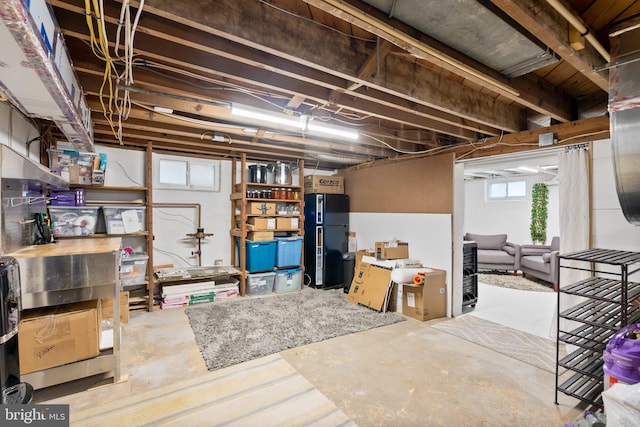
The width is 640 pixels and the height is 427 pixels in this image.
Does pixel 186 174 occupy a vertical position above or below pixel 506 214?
above

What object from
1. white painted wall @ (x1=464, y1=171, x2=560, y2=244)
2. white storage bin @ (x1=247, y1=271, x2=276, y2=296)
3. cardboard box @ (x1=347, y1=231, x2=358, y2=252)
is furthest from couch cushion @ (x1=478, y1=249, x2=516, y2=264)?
white storage bin @ (x1=247, y1=271, x2=276, y2=296)

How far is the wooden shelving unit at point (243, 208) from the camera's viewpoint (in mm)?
4668

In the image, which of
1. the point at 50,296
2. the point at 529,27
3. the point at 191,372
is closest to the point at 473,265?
the point at 529,27

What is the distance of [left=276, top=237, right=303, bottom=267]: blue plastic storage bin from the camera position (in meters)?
4.88

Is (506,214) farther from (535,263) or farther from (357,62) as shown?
(357,62)

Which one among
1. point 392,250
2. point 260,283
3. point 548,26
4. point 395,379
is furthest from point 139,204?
point 548,26

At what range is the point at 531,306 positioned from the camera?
4.29 m

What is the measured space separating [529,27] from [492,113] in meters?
1.59

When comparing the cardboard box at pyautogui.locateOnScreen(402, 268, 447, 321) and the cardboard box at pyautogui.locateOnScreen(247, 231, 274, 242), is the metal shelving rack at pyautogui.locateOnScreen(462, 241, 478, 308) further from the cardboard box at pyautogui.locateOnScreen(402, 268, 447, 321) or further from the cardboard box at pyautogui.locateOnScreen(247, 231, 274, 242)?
the cardboard box at pyautogui.locateOnScreen(247, 231, 274, 242)

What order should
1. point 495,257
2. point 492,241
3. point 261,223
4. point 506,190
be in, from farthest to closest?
1. point 506,190
2. point 492,241
3. point 495,257
4. point 261,223

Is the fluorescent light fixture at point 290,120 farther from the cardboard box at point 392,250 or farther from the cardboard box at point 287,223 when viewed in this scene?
the cardboard box at point 287,223

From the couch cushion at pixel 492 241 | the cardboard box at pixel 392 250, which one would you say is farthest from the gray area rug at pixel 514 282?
the cardboard box at pixel 392 250

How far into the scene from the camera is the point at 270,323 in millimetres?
3518

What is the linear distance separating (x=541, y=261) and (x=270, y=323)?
510 centimetres
